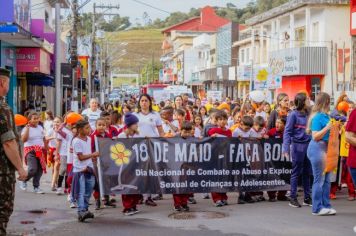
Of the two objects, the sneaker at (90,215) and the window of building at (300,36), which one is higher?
the window of building at (300,36)

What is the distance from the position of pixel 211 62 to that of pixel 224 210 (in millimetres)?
56942

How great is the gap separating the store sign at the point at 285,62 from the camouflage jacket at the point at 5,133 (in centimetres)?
2975

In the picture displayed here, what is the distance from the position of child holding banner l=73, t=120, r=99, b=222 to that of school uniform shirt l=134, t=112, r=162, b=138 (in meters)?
1.25

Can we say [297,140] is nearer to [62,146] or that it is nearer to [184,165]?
[184,165]

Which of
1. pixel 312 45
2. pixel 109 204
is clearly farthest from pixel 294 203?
pixel 312 45

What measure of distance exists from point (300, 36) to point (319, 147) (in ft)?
95.9

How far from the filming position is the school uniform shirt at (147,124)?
10.3 meters

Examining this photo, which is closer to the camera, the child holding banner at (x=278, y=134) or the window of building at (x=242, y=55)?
the child holding banner at (x=278, y=134)

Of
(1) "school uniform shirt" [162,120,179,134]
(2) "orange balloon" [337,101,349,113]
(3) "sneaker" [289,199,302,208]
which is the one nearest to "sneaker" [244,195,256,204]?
(3) "sneaker" [289,199,302,208]

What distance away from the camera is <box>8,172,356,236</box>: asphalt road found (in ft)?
26.8

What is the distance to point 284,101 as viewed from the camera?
12625 millimetres

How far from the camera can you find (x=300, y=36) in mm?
37062

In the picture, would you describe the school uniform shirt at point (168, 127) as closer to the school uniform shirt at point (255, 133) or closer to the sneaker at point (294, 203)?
the school uniform shirt at point (255, 133)

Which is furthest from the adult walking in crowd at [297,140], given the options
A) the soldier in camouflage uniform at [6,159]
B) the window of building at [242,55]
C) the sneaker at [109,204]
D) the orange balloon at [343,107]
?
the window of building at [242,55]
